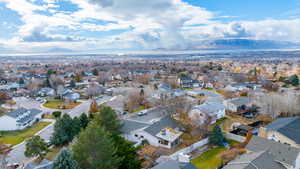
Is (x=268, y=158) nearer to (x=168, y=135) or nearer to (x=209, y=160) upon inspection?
(x=209, y=160)

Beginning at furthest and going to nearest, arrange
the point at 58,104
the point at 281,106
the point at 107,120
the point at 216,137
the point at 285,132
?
the point at 58,104, the point at 281,106, the point at 216,137, the point at 285,132, the point at 107,120

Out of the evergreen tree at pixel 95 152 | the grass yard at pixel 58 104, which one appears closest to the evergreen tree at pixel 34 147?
the evergreen tree at pixel 95 152

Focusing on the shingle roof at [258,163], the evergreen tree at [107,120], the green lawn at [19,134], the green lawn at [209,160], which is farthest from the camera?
the green lawn at [19,134]

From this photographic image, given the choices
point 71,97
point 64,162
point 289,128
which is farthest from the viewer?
point 71,97

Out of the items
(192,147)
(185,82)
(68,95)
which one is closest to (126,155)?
(192,147)

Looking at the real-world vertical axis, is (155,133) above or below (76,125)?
below

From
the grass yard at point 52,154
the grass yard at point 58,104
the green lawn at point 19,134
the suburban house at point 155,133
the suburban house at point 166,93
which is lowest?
the green lawn at point 19,134

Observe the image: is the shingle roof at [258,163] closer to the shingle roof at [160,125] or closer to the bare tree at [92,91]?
the shingle roof at [160,125]

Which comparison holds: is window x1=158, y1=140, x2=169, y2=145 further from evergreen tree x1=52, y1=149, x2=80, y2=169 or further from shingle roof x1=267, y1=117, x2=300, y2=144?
evergreen tree x1=52, y1=149, x2=80, y2=169
